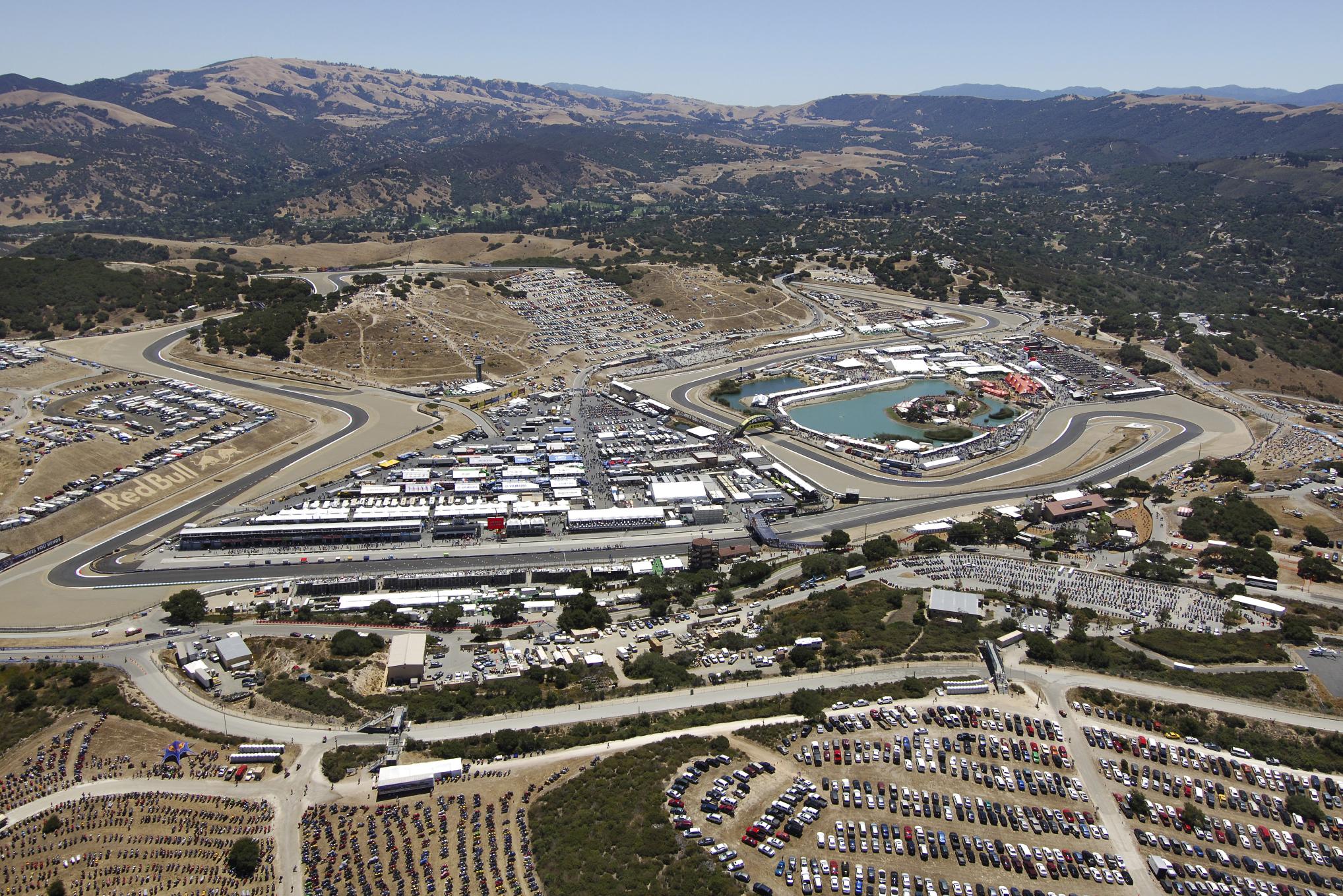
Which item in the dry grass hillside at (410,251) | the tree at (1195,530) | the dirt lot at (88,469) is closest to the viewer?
the dirt lot at (88,469)

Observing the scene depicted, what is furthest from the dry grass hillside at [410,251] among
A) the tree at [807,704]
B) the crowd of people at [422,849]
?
the crowd of people at [422,849]

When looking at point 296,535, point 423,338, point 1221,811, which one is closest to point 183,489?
point 296,535

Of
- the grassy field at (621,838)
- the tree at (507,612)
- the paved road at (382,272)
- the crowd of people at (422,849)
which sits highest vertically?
the paved road at (382,272)

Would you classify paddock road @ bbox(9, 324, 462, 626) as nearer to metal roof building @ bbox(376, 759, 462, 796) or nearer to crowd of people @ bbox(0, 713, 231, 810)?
crowd of people @ bbox(0, 713, 231, 810)

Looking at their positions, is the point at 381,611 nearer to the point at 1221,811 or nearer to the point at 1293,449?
the point at 1221,811

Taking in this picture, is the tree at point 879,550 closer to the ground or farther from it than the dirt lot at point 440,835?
closer to the ground

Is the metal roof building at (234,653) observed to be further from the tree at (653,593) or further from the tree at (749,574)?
the tree at (749,574)

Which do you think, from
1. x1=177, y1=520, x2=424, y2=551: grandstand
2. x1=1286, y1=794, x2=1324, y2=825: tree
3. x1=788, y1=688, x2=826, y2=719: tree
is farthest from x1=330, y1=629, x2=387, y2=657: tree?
x1=1286, y1=794, x2=1324, y2=825: tree

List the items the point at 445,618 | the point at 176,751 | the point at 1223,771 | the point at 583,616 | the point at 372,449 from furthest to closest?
the point at 372,449 → the point at 583,616 → the point at 445,618 → the point at 176,751 → the point at 1223,771
